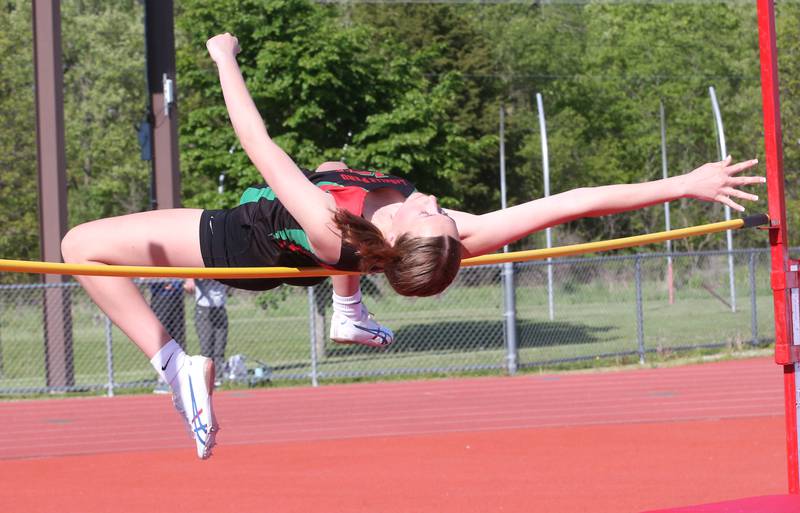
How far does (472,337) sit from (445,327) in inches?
45.9

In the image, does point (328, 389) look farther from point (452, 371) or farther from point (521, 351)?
point (521, 351)

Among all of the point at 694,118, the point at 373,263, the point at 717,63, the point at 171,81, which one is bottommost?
the point at 373,263

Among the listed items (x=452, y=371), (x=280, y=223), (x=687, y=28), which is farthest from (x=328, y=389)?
(x=687, y=28)

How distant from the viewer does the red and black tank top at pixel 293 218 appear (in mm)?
3725

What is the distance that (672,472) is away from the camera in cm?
725

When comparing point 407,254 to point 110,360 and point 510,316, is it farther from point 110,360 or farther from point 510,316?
point 510,316

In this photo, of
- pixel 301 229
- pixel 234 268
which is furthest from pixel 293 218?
pixel 234 268

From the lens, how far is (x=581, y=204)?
3.81 meters

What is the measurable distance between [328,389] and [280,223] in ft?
26.6

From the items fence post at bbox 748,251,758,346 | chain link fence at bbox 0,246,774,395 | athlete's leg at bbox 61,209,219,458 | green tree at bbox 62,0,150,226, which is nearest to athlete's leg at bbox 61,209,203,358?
athlete's leg at bbox 61,209,219,458

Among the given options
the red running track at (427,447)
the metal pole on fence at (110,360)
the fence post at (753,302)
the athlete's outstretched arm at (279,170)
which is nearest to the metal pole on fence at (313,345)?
the red running track at (427,447)

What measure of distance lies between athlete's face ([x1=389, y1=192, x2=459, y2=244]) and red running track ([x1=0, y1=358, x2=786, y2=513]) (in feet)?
9.64

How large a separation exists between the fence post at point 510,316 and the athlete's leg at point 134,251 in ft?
26.9

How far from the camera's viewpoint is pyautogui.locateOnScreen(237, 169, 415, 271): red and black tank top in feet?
12.2
